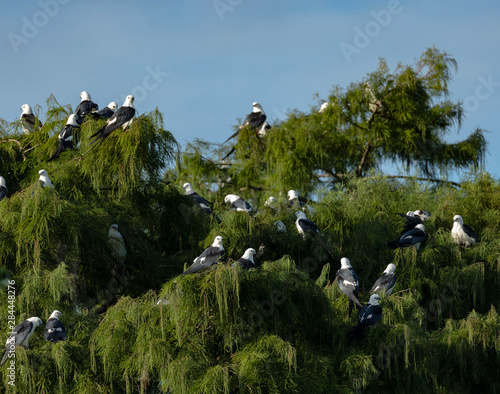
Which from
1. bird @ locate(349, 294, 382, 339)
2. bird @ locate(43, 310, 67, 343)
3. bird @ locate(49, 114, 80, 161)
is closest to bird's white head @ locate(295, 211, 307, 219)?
bird @ locate(349, 294, 382, 339)

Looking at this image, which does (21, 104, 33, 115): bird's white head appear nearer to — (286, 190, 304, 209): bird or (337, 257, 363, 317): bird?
(286, 190, 304, 209): bird

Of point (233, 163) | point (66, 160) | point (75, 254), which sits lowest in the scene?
point (75, 254)

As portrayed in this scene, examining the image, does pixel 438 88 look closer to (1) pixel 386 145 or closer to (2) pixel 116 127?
(1) pixel 386 145

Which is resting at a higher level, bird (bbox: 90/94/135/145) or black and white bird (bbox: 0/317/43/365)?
bird (bbox: 90/94/135/145)

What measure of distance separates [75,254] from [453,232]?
189 inches

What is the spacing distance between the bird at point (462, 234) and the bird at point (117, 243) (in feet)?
13.6

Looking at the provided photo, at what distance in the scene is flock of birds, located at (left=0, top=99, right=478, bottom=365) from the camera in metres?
6.96

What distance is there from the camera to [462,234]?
981 cm

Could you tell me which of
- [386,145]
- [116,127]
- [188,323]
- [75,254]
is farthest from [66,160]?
[386,145]

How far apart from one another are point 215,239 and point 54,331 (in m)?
1.73

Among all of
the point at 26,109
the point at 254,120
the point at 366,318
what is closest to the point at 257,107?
the point at 254,120

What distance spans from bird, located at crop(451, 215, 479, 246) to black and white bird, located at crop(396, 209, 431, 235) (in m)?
0.45

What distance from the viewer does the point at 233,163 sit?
13.7m

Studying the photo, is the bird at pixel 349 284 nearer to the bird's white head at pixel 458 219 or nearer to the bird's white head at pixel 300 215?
the bird's white head at pixel 300 215
